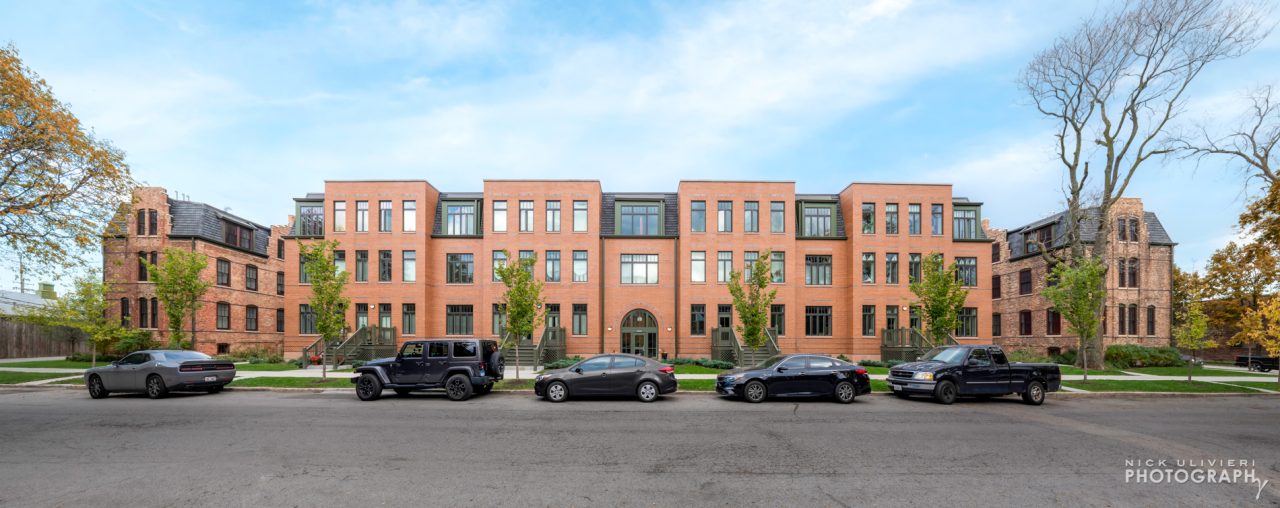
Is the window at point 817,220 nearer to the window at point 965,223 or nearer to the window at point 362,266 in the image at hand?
the window at point 965,223

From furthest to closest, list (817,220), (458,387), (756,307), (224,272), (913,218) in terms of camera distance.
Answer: (224,272) → (817,220) → (913,218) → (756,307) → (458,387)

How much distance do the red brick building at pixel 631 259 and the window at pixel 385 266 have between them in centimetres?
12

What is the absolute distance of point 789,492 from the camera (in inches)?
271

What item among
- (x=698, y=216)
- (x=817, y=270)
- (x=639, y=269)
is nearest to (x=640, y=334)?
(x=639, y=269)

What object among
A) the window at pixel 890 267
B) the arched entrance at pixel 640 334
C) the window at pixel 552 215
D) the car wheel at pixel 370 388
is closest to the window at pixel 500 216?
the window at pixel 552 215

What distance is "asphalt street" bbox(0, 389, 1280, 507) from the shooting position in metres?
6.80

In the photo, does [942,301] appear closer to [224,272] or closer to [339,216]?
[339,216]

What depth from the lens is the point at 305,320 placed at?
101 feet

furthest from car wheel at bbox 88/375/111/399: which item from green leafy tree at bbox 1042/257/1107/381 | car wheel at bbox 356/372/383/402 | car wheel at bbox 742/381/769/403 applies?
green leafy tree at bbox 1042/257/1107/381

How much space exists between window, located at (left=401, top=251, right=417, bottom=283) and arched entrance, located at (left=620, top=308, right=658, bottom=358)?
11916 millimetres

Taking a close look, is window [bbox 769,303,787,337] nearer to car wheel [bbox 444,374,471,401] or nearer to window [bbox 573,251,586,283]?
window [bbox 573,251,586,283]

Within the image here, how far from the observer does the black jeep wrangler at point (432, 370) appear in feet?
52.4

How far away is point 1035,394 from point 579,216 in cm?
2206

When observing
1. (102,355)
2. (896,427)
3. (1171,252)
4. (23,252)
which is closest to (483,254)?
(23,252)
